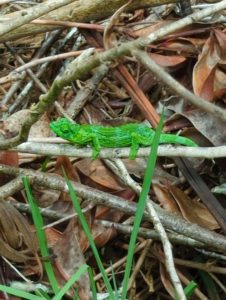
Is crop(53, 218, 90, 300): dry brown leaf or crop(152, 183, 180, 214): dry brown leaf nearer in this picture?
crop(53, 218, 90, 300): dry brown leaf

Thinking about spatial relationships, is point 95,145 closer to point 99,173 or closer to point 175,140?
point 99,173

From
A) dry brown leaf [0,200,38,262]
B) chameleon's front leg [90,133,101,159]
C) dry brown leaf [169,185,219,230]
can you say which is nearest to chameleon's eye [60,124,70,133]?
chameleon's front leg [90,133,101,159]

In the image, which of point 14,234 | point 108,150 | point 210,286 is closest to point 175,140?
point 108,150

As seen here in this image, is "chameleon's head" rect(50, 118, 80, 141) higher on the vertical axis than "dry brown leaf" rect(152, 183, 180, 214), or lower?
higher

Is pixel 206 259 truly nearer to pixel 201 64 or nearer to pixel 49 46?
pixel 201 64

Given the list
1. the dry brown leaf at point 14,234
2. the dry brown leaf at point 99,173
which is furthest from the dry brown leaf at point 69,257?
the dry brown leaf at point 99,173

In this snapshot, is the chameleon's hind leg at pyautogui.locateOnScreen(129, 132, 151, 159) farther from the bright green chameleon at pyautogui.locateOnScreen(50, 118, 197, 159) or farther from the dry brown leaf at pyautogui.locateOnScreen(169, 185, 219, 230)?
the dry brown leaf at pyautogui.locateOnScreen(169, 185, 219, 230)

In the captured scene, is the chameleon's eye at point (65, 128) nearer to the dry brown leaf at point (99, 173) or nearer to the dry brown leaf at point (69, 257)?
the dry brown leaf at point (99, 173)

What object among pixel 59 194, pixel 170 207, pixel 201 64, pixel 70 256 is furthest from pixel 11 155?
pixel 201 64
